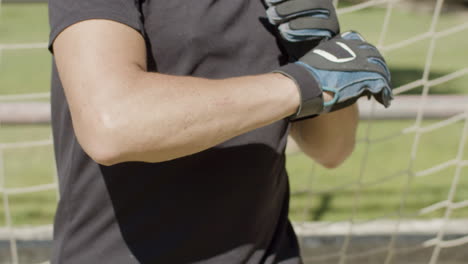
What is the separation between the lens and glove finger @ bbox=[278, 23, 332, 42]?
45.3 inches

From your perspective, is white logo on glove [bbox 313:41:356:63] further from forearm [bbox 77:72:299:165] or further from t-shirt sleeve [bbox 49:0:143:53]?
t-shirt sleeve [bbox 49:0:143:53]

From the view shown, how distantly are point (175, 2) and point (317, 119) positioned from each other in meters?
0.50

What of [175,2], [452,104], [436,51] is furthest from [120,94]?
[436,51]

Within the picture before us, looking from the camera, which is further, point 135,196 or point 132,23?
point 135,196

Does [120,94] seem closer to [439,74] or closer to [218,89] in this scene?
[218,89]

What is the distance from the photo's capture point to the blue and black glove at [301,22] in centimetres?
114

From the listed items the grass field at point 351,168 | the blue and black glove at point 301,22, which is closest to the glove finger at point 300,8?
the blue and black glove at point 301,22

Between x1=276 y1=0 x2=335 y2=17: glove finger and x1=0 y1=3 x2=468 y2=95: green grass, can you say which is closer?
x1=276 y1=0 x2=335 y2=17: glove finger

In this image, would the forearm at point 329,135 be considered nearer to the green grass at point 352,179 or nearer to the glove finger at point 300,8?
the glove finger at point 300,8

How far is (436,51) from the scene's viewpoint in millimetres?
7953

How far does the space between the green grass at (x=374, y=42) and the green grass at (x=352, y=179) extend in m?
1.25

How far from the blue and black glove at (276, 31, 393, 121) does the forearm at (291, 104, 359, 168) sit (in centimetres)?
27

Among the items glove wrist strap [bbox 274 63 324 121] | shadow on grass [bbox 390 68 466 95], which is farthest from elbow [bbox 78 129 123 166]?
shadow on grass [bbox 390 68 466 95]

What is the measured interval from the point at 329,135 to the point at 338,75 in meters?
0.38
